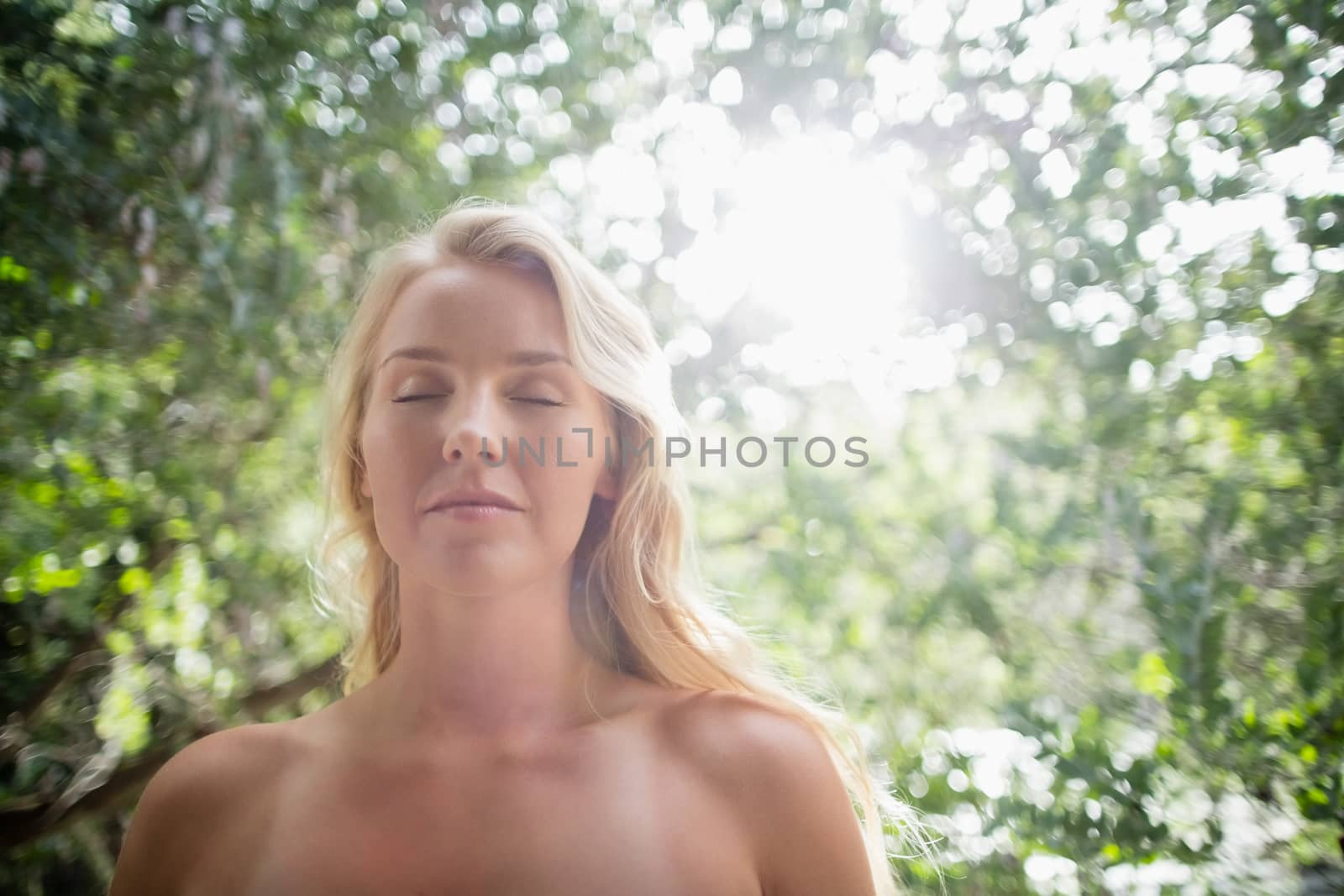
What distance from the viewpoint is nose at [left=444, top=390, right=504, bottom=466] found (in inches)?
30.3

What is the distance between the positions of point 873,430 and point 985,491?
0.25 metres

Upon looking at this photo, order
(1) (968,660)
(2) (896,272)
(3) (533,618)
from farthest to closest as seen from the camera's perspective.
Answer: (2) (896,272) < (1) (968,660) < (3) (533,618)

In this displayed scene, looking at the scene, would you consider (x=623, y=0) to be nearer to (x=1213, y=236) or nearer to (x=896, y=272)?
(x=896, y=272)

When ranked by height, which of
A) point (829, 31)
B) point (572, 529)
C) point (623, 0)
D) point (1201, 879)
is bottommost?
point (1201, 879)

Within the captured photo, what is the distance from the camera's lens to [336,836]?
77cm

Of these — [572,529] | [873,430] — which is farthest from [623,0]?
[572,529]

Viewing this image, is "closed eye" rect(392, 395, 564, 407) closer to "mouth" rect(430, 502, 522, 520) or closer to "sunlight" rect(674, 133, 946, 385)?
"mouth" rect(430, 502, 522, 520)

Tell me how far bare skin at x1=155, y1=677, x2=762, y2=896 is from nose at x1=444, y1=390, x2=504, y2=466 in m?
0.29

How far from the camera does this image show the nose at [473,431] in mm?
769

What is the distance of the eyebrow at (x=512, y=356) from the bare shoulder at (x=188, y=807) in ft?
1.37

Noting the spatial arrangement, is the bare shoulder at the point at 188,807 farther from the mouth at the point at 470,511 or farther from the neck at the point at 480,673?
the mouth at the point at 470,511

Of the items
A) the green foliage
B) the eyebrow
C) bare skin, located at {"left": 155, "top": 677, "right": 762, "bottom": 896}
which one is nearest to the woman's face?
the eyebrow

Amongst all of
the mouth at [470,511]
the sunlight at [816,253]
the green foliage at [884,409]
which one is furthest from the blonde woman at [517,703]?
the sunlight at [816,253]

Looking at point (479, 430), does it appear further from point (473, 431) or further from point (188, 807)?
point (188, 807)
